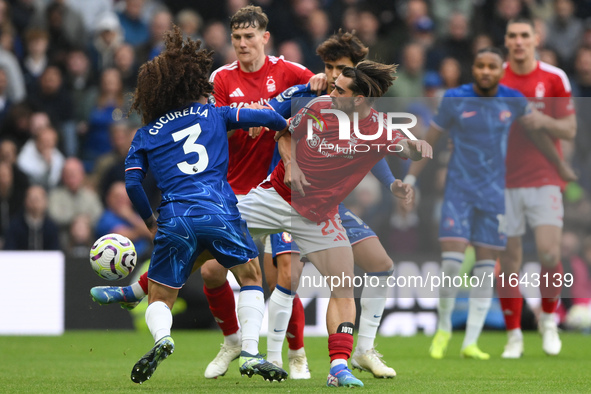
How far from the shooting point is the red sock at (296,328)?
7.19 metres

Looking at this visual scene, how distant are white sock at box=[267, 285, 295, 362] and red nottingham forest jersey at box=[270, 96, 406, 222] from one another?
719 millimetres

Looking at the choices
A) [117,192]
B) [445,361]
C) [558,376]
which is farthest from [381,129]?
[117,192]

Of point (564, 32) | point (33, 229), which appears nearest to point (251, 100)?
point (33, 229)

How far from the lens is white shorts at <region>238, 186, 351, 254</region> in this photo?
6.32 meters

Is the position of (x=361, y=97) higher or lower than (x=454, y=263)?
higher

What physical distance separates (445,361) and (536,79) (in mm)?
2806

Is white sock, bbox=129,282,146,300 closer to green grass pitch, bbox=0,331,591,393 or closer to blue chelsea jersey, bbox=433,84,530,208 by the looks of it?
green grass pitch, bbox=0,331,591,393

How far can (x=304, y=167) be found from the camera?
21.7 feet

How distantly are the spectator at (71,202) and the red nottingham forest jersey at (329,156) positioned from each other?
6.53 metres

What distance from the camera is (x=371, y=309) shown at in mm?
6918

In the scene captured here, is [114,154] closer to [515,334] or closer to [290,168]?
[515,334]

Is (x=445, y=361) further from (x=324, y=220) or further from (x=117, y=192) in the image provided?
(x=117, y=192)

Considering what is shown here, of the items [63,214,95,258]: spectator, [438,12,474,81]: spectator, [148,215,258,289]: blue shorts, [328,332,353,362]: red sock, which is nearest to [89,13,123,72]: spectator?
[63,214,95,258]: spectator

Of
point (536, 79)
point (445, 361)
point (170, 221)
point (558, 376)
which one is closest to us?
point (170, 221)
